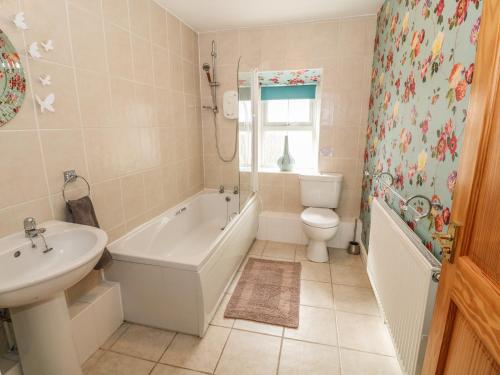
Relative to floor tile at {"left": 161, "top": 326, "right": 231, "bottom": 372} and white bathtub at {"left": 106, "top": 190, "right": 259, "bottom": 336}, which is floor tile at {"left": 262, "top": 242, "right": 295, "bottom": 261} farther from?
floor tile at {"left": 161, "top": 326, "right": 231, "bottom": 372}

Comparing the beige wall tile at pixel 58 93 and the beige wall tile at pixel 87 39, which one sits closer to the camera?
the beige wall tile at pixel 58 93

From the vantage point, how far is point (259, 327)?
1832 millimetres

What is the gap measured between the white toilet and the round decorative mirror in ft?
7.22

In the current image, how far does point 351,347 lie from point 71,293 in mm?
1725

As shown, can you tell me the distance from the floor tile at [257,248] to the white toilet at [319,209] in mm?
513

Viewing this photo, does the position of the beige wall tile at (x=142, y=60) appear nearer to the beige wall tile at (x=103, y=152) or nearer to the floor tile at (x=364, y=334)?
the beige wall tile at (x=103, y=152)

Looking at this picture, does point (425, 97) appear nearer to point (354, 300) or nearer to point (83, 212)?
point (354, 300)

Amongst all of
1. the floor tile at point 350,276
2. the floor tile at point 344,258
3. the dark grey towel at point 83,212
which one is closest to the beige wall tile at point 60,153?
the dark grey towel at point 83,212

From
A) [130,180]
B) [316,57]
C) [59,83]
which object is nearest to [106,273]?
[130,180]

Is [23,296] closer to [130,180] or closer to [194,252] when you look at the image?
[130,180]

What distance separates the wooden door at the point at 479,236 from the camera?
623 mm

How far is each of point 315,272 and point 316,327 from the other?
0.71 meters

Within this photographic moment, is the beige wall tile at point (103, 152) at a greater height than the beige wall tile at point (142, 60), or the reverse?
the beige wall tile at point (142, 60)

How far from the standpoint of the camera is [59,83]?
146cm
